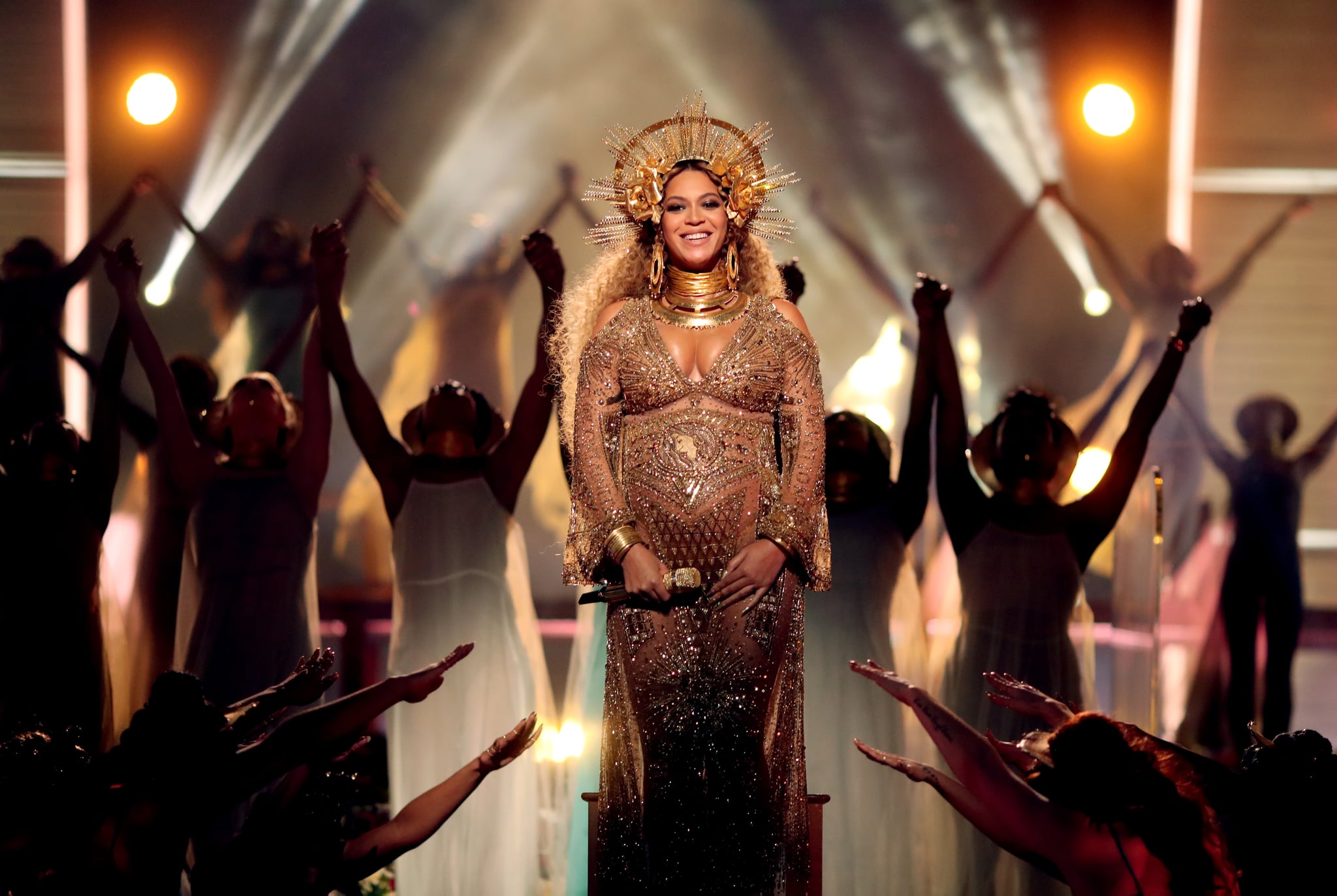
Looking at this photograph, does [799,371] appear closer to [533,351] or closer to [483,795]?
[483,795]

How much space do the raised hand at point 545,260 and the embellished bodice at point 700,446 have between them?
1.31m

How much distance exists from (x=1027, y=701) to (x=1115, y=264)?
268 cm

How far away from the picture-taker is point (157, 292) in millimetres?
5277

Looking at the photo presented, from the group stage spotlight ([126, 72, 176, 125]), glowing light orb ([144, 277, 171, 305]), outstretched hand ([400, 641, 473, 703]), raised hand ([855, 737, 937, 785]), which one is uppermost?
stage spotlight ([126, 72, 176, 125])

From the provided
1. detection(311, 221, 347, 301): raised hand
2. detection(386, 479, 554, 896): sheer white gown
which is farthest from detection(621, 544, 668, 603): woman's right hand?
detection(311, 221, 347, 301): raised hand

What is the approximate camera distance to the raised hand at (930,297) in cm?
434

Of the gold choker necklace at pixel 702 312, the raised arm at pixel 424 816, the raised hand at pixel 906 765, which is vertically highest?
the gold choker necklace at pixel 702 312

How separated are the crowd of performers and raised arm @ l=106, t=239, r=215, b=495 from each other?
0.01m

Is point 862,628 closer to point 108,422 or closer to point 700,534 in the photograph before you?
point 700,534

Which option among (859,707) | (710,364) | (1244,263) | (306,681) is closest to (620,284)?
(710,364)

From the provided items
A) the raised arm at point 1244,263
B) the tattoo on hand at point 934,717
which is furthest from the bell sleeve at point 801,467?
the raised arm at point 1244,263

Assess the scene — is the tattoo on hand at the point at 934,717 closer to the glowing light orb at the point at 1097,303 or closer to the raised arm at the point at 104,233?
the glowing light orb at the point at 1097,303

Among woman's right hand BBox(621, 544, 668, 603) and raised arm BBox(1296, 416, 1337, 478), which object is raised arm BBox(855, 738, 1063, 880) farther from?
raised arm BBox(1296, 416, 1337, 478)

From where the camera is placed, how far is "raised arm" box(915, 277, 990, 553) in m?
4.44
